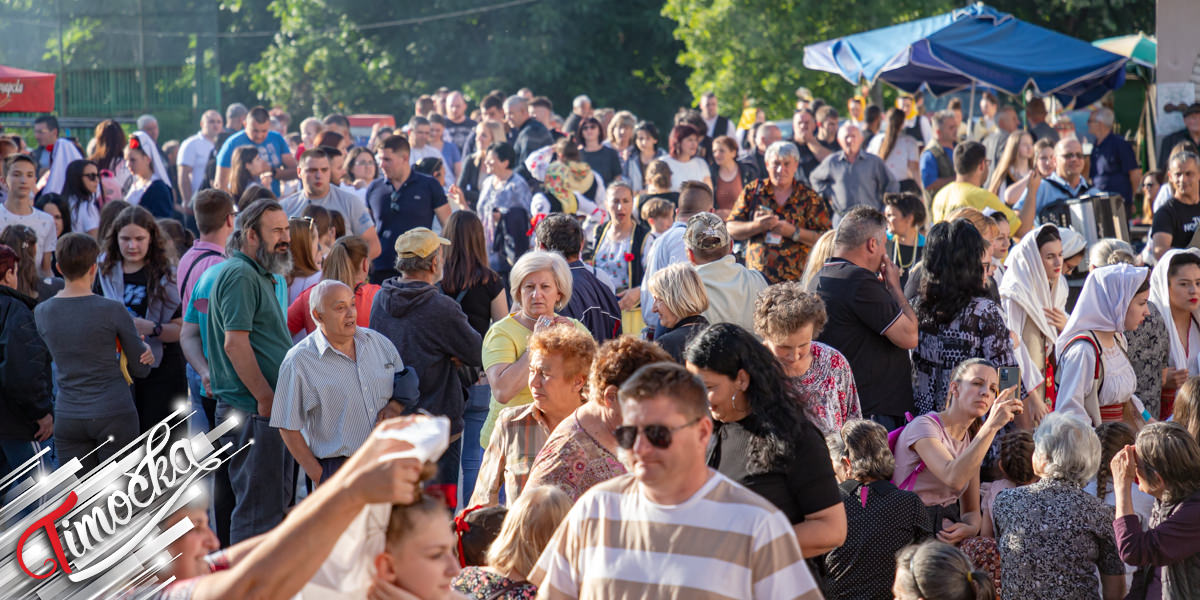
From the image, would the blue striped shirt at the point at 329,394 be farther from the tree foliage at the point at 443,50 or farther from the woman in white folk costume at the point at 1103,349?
the tree foliage at the point at 443,50

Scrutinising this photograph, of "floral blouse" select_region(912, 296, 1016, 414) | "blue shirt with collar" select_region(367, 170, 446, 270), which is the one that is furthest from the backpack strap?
"floral blouse" select_region(912, 296, 1016, 414)

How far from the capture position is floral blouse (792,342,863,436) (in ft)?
16.3

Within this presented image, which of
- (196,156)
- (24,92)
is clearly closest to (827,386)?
(196,156)

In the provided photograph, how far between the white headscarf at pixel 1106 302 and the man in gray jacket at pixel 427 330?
3.19 meters

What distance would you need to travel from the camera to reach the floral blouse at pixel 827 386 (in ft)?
16.3

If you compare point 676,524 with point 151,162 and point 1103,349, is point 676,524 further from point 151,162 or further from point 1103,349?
point 151,162

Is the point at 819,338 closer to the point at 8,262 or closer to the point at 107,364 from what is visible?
the point at 107,364

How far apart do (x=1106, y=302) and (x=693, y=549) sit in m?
4.42

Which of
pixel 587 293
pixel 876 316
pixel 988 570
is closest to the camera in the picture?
pixel 988 570

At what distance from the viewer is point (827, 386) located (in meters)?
5.02

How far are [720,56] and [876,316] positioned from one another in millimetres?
19668

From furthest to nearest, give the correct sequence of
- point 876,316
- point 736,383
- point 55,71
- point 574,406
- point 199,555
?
point 55,71 → point 876,316 → point 574,406 → point 736,383 → point 199,555

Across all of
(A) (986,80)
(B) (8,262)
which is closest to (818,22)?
(A) (986,80)

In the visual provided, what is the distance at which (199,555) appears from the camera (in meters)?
2.62
